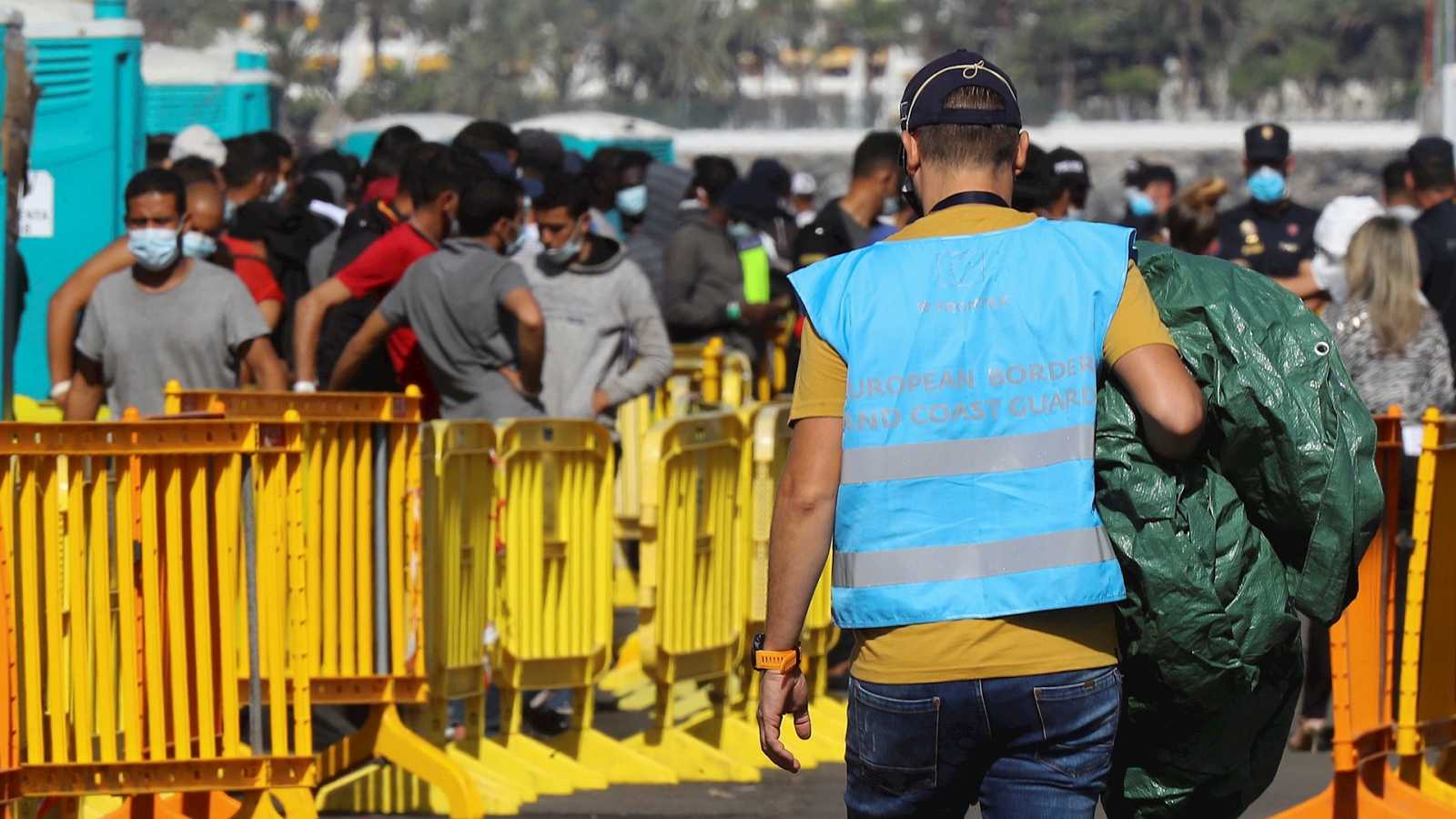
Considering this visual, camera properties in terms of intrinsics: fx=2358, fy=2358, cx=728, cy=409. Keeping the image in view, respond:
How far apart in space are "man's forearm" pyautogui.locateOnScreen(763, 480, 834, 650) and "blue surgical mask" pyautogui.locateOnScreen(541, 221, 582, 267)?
541cm

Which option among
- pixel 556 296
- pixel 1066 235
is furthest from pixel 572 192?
pixel 1066 235

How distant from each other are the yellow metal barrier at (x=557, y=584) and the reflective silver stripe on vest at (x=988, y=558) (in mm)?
3723

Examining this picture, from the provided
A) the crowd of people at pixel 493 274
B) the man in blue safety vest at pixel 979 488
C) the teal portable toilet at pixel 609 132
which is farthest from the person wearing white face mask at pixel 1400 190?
the teal portable toilet at pixel 609 132

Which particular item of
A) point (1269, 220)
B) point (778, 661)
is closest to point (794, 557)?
point (778, 661)

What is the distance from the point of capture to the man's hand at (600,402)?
906cm

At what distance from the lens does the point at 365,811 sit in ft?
24.5

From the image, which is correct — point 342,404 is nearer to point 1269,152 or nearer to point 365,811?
point 365,811

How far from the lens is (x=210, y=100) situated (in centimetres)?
1878

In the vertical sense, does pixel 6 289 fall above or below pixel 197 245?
below

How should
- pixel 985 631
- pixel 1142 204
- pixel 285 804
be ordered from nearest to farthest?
pixel 985 631 < pixel 285 804 < pixel 1142 204

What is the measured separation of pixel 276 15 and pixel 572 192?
4940 inches

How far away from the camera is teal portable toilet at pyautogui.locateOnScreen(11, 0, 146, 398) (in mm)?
12602

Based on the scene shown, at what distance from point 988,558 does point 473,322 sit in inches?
175

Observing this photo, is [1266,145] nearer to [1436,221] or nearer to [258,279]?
[1436,221]
